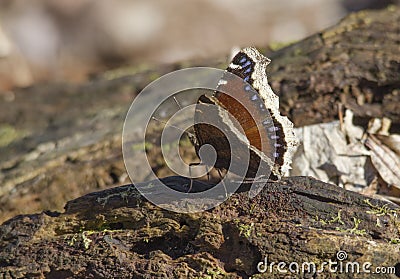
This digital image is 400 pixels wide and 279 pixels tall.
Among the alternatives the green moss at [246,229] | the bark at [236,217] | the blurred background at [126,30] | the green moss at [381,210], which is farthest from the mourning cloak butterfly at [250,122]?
the blurred background at [126,30]

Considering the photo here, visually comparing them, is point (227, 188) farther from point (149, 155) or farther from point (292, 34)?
point (292, 34)

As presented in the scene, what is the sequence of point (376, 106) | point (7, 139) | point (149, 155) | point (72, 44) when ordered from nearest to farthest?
point (376, 106) → point (149, 155) → point (7, 139) → point (72, 44)

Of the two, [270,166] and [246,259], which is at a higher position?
[270,166]

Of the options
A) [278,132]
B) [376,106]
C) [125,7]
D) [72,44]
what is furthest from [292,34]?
[278,132]

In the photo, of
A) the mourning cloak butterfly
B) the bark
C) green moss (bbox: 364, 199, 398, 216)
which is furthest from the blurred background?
green moss (bbox: 364, 199, 398, 216)

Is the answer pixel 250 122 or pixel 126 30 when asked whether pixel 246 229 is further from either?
pixel 126 30
